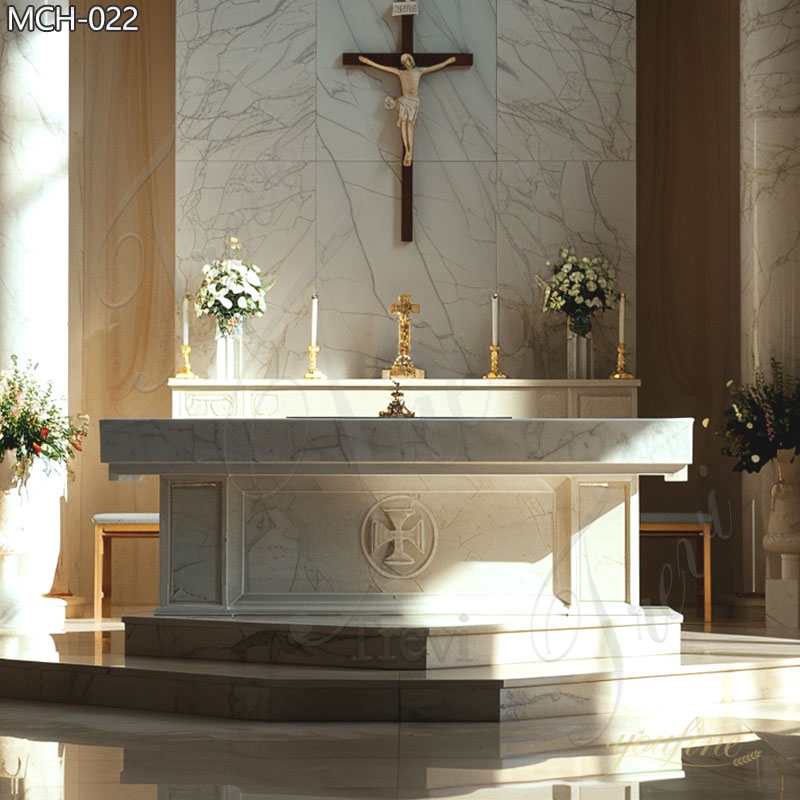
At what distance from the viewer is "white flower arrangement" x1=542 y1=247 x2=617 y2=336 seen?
8.07 meters

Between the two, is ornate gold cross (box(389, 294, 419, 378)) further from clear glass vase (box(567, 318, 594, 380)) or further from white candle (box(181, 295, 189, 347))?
white candle (box(181, 295, 189, 347))

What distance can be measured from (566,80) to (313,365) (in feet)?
8.33

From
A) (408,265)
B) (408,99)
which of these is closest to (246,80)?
(408,99)

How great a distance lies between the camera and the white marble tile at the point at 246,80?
8555mm

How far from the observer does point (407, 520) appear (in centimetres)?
591

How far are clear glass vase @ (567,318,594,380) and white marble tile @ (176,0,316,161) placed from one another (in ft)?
7.06

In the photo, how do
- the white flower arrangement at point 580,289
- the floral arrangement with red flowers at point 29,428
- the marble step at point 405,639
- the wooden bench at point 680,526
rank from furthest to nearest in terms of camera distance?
the white flower arrangement at point 580,289 < the wooden bench at point 680,526 < the floral arrangement with red flowers at point 29,428 < the marble step at point 405,639

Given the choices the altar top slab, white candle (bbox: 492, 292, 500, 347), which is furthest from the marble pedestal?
white candle (bbox: 492, 292, 500, 347)

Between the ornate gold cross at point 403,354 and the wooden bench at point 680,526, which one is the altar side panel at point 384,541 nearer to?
the wooden bench at point 680,526

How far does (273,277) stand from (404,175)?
1104mm

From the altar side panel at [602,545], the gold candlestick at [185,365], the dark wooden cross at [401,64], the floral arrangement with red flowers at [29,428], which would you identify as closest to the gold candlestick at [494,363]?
the dark wooden cross at [401,64]

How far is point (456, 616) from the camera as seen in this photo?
572 cm

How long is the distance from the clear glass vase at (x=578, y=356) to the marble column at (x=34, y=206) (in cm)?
317

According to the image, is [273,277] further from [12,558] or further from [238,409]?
[12,558]
